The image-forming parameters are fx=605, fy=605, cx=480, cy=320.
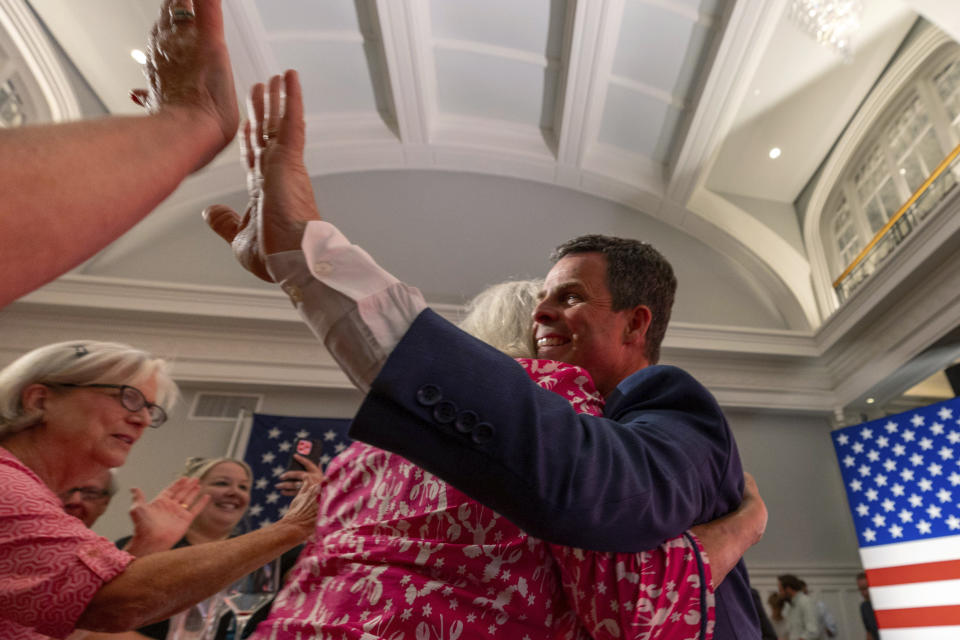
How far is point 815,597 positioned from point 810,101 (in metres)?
5.32

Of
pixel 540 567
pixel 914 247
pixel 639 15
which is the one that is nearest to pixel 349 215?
pixel 639 15

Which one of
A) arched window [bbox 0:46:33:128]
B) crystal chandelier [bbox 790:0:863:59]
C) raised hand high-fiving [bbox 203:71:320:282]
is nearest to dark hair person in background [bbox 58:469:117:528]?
raised hand high-fiving [bbox 203:71:320:282]

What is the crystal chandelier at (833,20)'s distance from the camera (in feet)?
15.4

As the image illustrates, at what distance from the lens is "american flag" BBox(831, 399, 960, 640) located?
485cm

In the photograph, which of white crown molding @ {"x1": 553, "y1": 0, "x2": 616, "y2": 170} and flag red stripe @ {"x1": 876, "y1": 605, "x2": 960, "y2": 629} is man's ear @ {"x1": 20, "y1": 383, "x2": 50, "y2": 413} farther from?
flag red stripe @ {"x1": 876, "y1": 605, "x2": 960, "y2": 629}

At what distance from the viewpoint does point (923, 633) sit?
4.75 metres

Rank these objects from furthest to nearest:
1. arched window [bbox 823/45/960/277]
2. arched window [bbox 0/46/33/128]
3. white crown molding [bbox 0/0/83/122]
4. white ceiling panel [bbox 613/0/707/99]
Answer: white ceiling panel [bbox 613/0/707/99], arched window [bbox 823/45/960/277], arched window [bbox 0/46/33/128], white crown molding [bbox 0/0/83/122]

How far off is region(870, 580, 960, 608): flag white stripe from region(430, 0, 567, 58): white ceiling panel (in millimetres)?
5857

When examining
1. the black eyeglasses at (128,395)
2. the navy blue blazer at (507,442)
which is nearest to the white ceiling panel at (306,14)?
the black eyeglasses at (128,395)

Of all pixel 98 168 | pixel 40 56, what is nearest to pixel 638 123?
pixel 40 56

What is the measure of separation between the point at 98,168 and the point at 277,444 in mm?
6103

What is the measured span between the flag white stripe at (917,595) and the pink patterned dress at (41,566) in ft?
19.2

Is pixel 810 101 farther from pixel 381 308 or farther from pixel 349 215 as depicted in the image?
pixel 381 308

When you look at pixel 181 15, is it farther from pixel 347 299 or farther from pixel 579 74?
pixel 579 74
